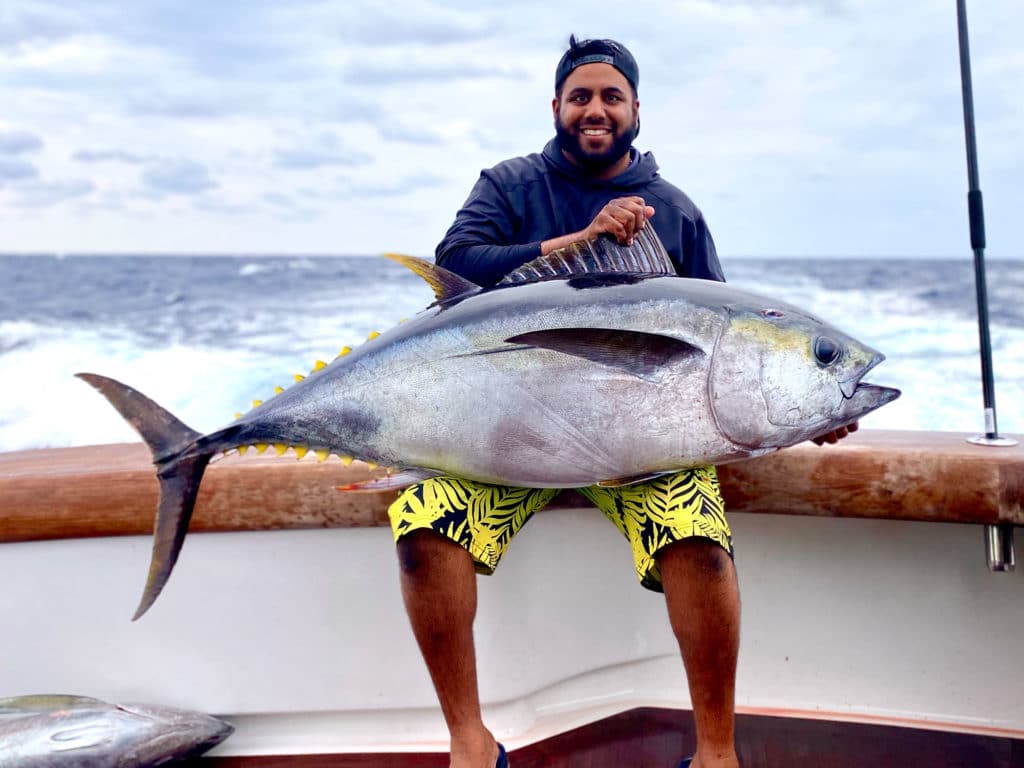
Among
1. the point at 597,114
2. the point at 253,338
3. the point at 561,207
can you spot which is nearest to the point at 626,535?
the point at 561,207

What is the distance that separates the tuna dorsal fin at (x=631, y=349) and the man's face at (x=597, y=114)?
2.49 feet

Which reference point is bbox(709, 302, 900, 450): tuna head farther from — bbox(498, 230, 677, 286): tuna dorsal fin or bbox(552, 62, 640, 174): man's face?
bbox(552, 62, 640, 174): man's face

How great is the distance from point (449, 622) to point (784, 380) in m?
0.73

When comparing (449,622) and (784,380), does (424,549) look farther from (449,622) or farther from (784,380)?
(784,380)

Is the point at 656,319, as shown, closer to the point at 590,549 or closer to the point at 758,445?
the point at 758,445

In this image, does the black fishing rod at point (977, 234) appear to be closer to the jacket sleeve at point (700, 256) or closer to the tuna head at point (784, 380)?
the jacket sleeve at point (700, 256)

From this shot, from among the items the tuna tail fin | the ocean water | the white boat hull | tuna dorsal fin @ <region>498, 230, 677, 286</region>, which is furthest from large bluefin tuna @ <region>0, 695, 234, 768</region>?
the ocean water

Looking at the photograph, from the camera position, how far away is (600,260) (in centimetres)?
166

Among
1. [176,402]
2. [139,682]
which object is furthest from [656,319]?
[176,402]

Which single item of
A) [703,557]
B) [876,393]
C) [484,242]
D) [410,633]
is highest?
[484,242]

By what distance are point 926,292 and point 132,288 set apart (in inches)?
611

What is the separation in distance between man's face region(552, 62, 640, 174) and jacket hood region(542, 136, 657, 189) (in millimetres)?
40

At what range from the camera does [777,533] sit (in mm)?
2209

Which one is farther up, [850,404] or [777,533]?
[850,404]
